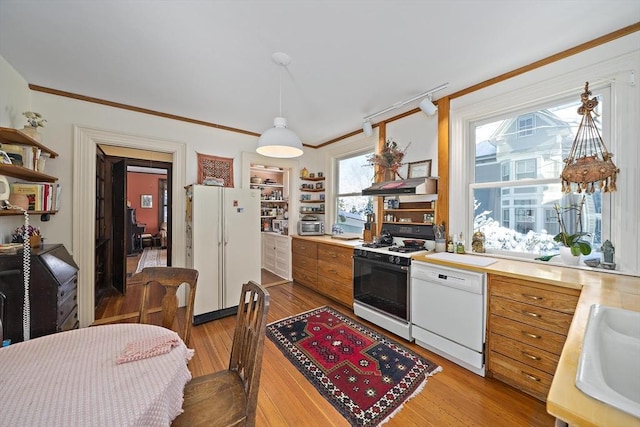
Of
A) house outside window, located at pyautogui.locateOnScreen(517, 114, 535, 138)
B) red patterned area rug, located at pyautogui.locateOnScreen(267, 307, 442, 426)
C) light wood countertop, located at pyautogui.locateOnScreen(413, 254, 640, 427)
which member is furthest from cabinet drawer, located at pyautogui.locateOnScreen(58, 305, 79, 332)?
house outside window, located at pyautogui.locateOnScreen(517, 114, 535, 138)

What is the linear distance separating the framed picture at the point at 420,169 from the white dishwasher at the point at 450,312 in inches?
47.0

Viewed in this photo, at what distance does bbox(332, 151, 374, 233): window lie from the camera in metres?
3.90

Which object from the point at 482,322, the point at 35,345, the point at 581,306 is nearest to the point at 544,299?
the point at 482,322

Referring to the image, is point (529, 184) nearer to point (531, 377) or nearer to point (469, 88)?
point (469, 88)

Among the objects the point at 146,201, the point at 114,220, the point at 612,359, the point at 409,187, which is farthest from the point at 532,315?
the point at 146,201

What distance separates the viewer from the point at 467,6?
152 centimetres

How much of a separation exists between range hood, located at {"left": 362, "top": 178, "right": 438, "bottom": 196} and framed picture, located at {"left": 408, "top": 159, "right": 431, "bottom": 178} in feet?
0.59

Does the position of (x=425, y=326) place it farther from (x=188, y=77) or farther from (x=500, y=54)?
(x=188, y=77)

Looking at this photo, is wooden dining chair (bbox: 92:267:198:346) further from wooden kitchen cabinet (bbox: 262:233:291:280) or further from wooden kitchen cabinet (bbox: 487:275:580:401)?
wooden kitchen cabinet (bbox: 262:233:291:280)

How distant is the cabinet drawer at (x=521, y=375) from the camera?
163 cm

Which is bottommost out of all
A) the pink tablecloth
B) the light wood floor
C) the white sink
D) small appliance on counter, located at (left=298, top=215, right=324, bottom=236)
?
the light wood floor

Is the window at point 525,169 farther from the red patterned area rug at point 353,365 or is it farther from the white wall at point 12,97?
the white wall at point 12,97

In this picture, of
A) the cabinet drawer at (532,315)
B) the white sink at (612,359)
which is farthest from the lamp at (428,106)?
the white sink at (612,359)

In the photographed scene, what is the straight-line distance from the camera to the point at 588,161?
183 cm
